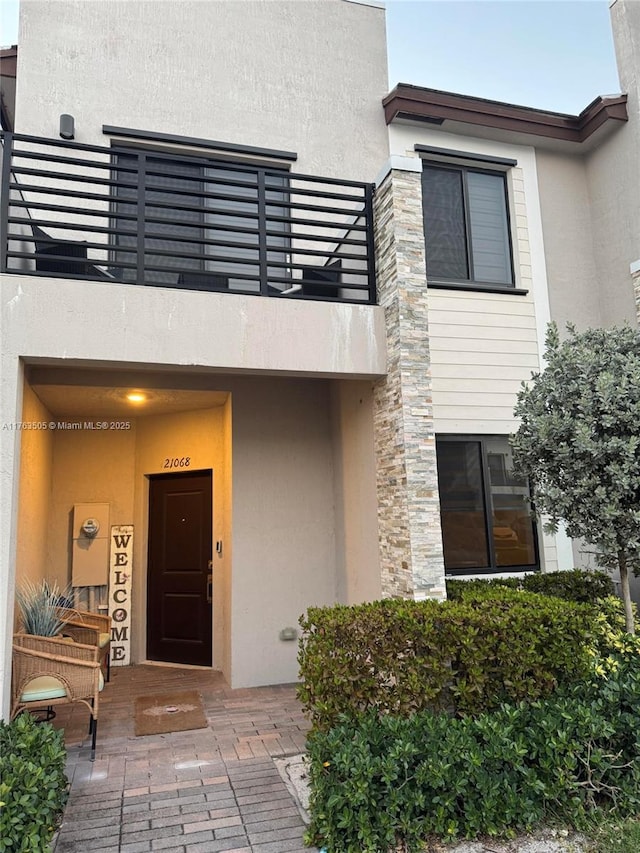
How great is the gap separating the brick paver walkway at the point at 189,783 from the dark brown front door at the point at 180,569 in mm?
1273

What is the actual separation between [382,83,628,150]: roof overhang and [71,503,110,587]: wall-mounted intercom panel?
633 cm

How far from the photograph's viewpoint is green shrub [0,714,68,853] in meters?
2.95

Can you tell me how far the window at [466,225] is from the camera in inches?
285

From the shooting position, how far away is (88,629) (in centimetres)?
573

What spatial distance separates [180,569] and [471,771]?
4.90 metres

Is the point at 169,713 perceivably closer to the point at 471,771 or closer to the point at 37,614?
the point at 37,614

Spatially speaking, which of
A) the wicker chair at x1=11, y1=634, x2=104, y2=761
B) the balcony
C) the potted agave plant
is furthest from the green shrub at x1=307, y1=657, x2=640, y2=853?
the balcony

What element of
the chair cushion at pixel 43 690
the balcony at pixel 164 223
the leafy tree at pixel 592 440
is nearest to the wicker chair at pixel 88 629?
the chair cushion at pixel 43 690

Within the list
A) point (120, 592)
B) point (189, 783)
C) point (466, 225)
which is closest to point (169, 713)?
point (189, 783)

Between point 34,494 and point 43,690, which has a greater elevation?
point 34,494

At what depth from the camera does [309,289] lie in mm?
6344

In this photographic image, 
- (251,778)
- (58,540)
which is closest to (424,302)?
(251,778)

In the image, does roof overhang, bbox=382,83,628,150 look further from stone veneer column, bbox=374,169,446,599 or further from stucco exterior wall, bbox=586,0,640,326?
stone veneer column, bbox=374,169,446,599

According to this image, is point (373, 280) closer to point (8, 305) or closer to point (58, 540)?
point (8, 305)
